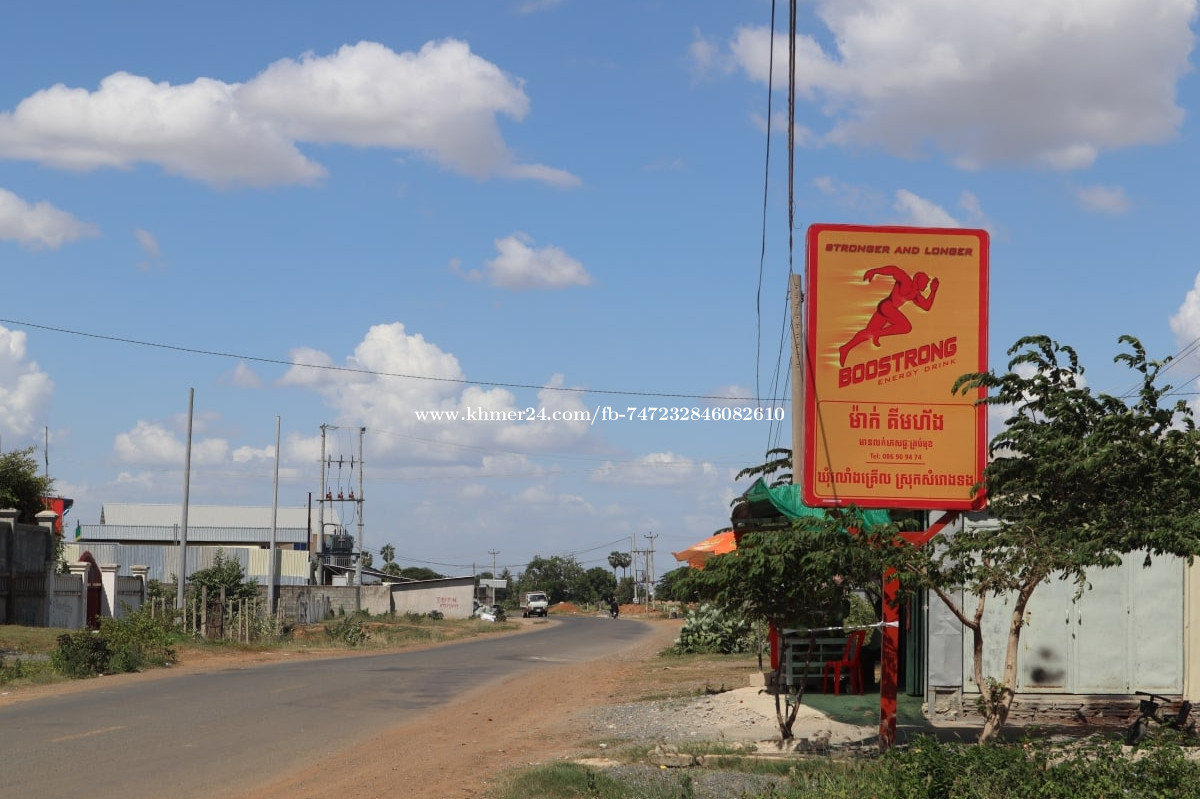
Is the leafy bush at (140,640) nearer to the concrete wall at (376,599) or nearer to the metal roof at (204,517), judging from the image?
the concrete wall at (376,599)

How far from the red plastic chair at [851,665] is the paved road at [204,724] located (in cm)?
607

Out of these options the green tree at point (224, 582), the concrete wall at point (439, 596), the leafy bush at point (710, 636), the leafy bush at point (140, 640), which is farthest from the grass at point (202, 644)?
the concrete wall at point (439, 596)

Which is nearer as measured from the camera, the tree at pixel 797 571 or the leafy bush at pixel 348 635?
the tree at pixel 797 571

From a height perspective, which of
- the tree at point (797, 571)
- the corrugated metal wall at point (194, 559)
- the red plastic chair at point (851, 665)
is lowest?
the corrugated metal wall at point (194, 559)

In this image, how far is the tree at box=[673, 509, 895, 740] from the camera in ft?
35.3

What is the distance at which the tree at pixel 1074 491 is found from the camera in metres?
9.97

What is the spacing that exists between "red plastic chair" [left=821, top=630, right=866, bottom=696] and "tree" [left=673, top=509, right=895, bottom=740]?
5.88 meters

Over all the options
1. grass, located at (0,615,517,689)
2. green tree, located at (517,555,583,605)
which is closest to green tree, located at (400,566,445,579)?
green tree, located at (517,555,583,605)

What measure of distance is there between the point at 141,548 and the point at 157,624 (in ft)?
182

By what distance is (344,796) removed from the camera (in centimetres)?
1071

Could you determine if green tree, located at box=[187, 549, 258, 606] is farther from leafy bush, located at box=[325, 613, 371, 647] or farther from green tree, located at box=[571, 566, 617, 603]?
green tree, located at box=[571, 566, 617, 603]

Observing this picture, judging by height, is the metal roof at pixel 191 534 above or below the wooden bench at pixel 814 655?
below

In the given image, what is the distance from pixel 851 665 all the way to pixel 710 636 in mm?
16035

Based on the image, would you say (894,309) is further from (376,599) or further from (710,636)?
(376,599)
